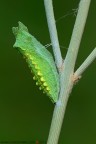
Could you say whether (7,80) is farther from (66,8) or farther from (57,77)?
(57,77)

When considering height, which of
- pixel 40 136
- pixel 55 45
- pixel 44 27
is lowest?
pixel 40 136

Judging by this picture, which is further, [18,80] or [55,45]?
[18,80]

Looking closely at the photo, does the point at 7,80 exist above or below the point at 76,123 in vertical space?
above

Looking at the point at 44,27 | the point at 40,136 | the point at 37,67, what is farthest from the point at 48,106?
the point at 37,67

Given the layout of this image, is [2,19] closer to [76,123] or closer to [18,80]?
[18,80]

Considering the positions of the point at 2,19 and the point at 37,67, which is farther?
the point at 2,19

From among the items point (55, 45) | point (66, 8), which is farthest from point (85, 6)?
point (66, 8)
